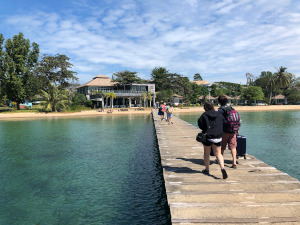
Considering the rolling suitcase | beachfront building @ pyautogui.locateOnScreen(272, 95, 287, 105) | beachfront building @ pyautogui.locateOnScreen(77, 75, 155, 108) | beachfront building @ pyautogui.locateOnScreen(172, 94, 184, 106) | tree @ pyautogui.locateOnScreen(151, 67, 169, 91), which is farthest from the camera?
beachfront building @ pyautogui.locateOnScreen(272, 95, 287, 105)

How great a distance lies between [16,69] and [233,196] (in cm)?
5059

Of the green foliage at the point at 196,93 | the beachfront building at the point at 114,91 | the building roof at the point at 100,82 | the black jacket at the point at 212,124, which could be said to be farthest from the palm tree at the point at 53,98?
the black jacket at the point at 212,124

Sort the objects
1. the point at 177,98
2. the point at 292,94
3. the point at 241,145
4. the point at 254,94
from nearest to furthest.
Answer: the point at 241,145 → the point at 254,94 → the point at 177,98 → the point at 292,94

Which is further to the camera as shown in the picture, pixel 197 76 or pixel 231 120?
pixel 197 76

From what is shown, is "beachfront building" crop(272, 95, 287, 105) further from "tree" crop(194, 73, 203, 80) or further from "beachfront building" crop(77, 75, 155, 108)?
"tree" crop(194, 73, 203, 80)

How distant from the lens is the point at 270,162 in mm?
9047

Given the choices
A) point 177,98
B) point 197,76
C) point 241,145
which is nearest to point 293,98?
point 177,98

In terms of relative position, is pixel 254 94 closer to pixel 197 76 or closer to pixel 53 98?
pixel 53 98

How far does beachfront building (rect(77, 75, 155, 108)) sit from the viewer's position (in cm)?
5303

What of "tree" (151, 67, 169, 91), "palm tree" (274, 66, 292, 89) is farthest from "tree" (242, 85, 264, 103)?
"tree" (151, 67, 169, 91)

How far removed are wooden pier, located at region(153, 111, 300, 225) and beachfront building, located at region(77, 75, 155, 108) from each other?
47826 mm

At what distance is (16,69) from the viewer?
44.8 m

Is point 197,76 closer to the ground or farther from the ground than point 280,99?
farther from the ground

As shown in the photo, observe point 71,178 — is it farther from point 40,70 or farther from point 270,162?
point 40,70
